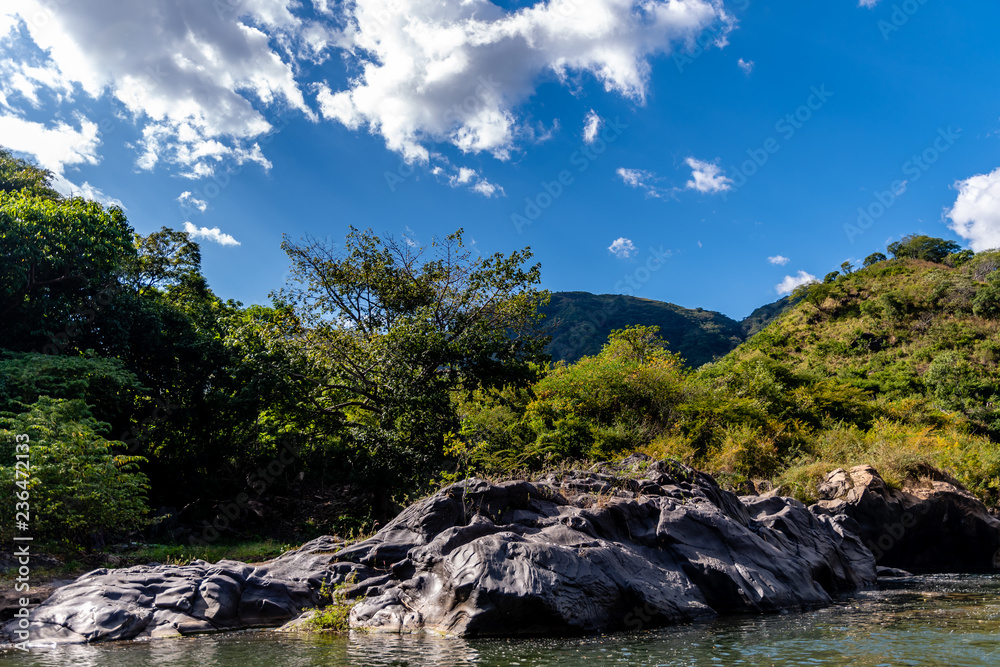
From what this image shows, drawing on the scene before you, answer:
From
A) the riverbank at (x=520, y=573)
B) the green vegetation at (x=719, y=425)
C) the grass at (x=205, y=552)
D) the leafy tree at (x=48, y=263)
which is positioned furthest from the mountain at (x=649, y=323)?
the riverbank at (x=520, y=573)

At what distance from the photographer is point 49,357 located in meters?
14.7

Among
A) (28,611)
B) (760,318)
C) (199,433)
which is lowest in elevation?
(28,611)

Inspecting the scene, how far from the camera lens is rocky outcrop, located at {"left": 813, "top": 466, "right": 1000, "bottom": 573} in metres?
16.6

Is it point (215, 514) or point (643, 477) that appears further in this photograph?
point (215, 514)

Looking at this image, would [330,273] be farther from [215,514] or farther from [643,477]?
[643,477]

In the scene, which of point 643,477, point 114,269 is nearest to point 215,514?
point 114,269

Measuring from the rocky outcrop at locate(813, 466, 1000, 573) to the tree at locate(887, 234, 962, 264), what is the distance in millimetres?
65147

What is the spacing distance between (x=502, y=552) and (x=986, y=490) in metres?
21.4

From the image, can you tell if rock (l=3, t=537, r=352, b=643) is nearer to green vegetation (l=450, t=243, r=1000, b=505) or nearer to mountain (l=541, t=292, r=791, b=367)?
green vegetation (l=450, t=243, r=1000, b=505)

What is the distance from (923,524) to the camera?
17.2 meters

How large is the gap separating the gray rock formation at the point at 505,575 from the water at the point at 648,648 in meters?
0.50

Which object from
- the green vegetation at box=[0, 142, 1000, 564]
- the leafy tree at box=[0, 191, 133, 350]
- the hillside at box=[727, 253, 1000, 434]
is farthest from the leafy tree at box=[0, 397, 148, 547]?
the hillside at box=[727, 253, 1000, 434]

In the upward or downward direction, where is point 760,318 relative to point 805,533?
upward

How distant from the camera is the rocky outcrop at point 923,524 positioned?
16641mm
